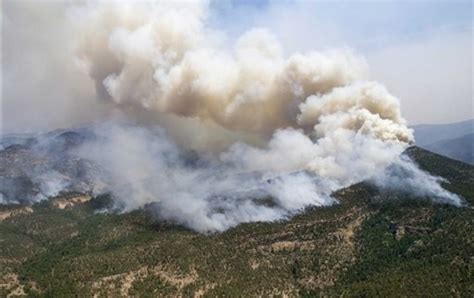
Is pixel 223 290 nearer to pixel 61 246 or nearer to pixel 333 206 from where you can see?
pixel 333 206

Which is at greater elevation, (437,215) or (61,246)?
(61,246)

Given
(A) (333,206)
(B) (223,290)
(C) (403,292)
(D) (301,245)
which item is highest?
(A) (333,206)

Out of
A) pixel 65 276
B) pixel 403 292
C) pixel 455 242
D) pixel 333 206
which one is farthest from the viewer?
pixel 333 206

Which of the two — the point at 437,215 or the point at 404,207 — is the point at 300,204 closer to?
the point at 404,207

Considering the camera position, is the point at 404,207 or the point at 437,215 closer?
the point at 437,215

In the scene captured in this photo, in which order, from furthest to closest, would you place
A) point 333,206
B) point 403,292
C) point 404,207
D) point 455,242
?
point 333,206 < point 404,207 < point 455,242 < point 403,292

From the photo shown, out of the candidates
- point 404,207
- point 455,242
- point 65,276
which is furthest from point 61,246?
point 455,242

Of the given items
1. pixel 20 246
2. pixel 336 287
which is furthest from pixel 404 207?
pixel 20 246
